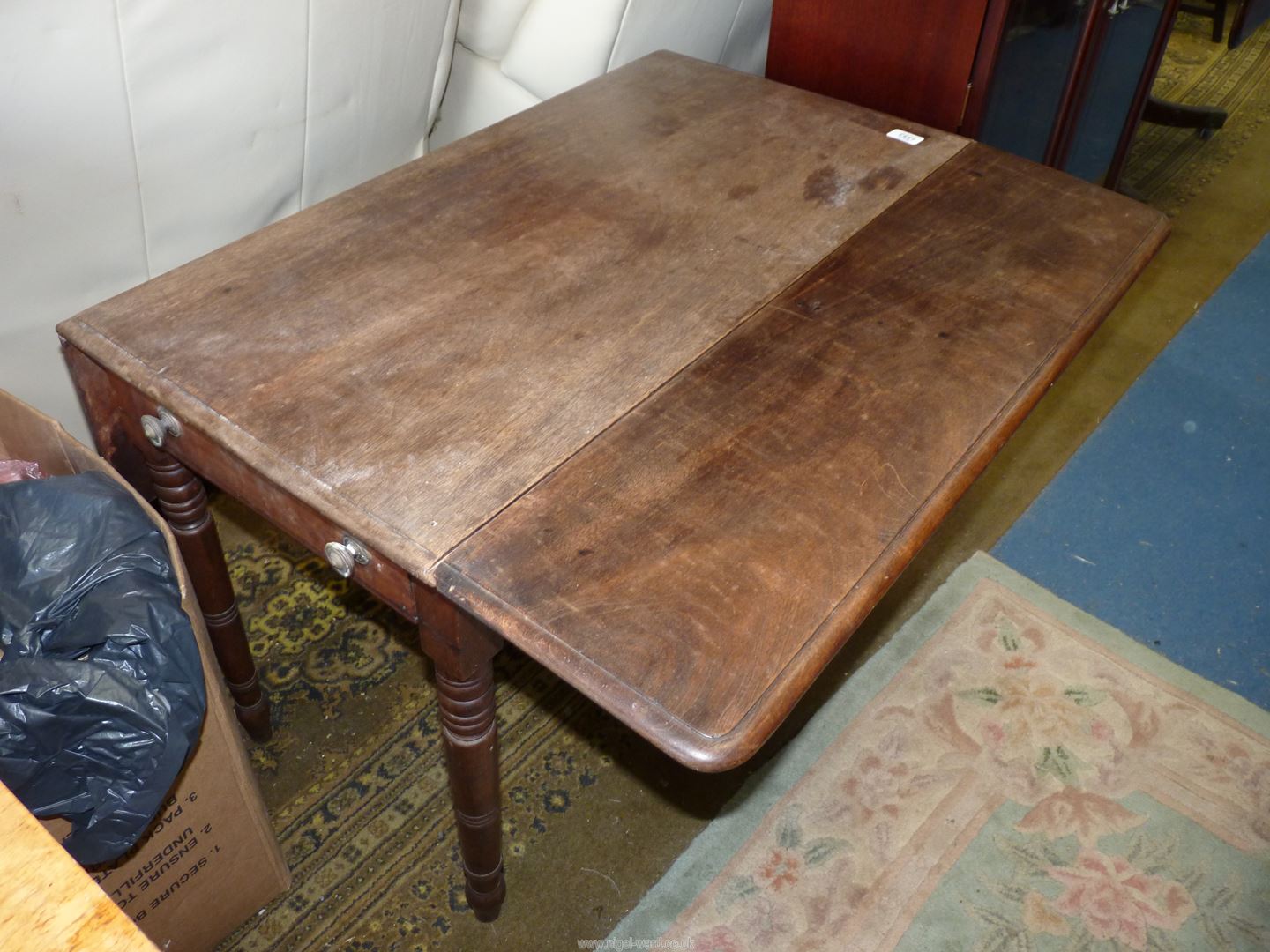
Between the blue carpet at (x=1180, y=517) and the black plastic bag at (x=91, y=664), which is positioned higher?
the black plastic bag at (x=91, y=664)

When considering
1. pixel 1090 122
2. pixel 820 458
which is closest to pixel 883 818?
pixel 820 458

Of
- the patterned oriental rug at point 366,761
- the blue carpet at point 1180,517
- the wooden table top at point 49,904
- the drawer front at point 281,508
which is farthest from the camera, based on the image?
the blue carpet at point 1180,517

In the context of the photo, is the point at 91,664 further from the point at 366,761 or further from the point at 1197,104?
the point at 1197,104

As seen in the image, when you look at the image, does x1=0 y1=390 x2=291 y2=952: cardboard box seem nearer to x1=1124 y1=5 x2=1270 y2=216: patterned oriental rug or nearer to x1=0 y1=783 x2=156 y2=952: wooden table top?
x1=0 y1=783 x2=156 y2=952: wooden table top

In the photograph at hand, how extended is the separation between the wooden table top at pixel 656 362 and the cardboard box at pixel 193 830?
19 cm

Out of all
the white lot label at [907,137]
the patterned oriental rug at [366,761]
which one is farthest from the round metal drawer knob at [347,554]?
the white lot label at [907,137]

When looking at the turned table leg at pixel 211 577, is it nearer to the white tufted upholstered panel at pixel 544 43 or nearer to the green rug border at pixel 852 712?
the green rug border at pixel 852 712

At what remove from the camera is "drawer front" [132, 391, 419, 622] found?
1067 mm

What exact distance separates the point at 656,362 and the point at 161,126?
2.62 ft

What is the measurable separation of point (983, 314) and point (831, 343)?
0.65 ft

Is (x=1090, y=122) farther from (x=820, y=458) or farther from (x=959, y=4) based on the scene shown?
(x=820, y=458)

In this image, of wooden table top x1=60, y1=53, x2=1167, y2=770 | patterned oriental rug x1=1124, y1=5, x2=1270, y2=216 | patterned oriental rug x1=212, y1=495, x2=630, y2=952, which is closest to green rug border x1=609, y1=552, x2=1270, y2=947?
patterned oriental rug x1=212, y1=495, x2=630, y2=952

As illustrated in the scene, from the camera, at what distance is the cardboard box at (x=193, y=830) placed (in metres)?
1.24

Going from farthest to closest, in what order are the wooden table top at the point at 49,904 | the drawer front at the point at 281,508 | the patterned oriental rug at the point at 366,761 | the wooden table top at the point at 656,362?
the patterned oriental rug at the point at 366,761, the drawer front at the point at 281,508, the wooden table top at the point at 656,362, the wooden table top at the point at 49,904
